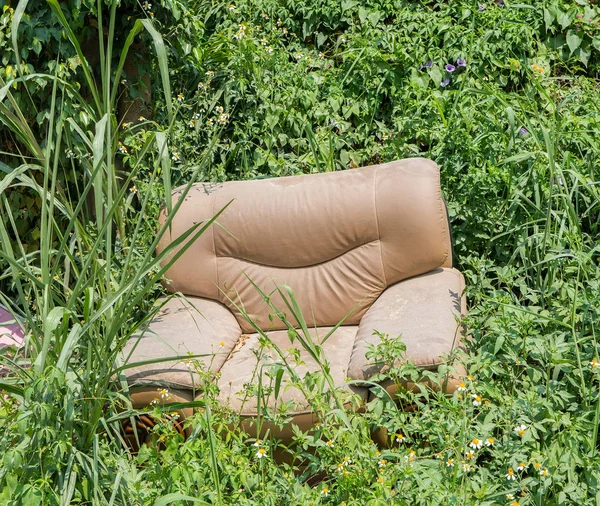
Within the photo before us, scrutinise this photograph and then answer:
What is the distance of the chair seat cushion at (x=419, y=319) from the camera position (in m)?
2.78

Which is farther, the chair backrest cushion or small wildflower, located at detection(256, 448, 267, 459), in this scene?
the chair backrest cushion

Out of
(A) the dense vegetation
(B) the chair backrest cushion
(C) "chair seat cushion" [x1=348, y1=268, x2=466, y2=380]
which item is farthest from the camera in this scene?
(B) the chair backrest cushion

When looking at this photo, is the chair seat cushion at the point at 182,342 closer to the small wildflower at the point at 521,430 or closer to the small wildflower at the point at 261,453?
the small wildflower at the point at 261,453

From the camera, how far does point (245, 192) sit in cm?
368

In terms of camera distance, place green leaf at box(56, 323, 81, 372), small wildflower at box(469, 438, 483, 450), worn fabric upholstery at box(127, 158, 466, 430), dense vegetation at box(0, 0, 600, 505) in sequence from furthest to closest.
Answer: worn fabric upholstery at box(127, 158, 466, 430), small wildflower at box(469, 438, 483, 450), dense vegetation at box(0, 0, 600, 505), green leaf at box(56, 323, 81, 372)

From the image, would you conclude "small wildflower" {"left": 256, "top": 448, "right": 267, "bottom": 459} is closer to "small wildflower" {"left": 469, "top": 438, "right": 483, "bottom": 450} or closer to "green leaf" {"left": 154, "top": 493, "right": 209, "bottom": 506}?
"green leaf" {"left": 154, "top": 493, "right": 209, "bottom": 506}

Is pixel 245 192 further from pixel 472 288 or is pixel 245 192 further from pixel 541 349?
pixel 541 349

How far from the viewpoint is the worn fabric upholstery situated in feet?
10.6

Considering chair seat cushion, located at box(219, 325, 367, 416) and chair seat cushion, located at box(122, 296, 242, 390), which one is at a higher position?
chair seat cushion, located at box(122, 296, 242, 390)

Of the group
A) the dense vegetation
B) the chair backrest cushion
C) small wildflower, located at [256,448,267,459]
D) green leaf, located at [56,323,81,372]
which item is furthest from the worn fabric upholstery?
green leaf, located at [56,323,81,372]

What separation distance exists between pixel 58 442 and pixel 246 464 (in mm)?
554

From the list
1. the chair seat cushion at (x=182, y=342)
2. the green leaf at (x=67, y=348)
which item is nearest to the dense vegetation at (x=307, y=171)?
the green leaf at (x=67, y=348)

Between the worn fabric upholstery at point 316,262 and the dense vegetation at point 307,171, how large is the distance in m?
0.18

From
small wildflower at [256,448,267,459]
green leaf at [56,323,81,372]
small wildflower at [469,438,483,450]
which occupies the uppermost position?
green leaf at [56,323,81,372]
